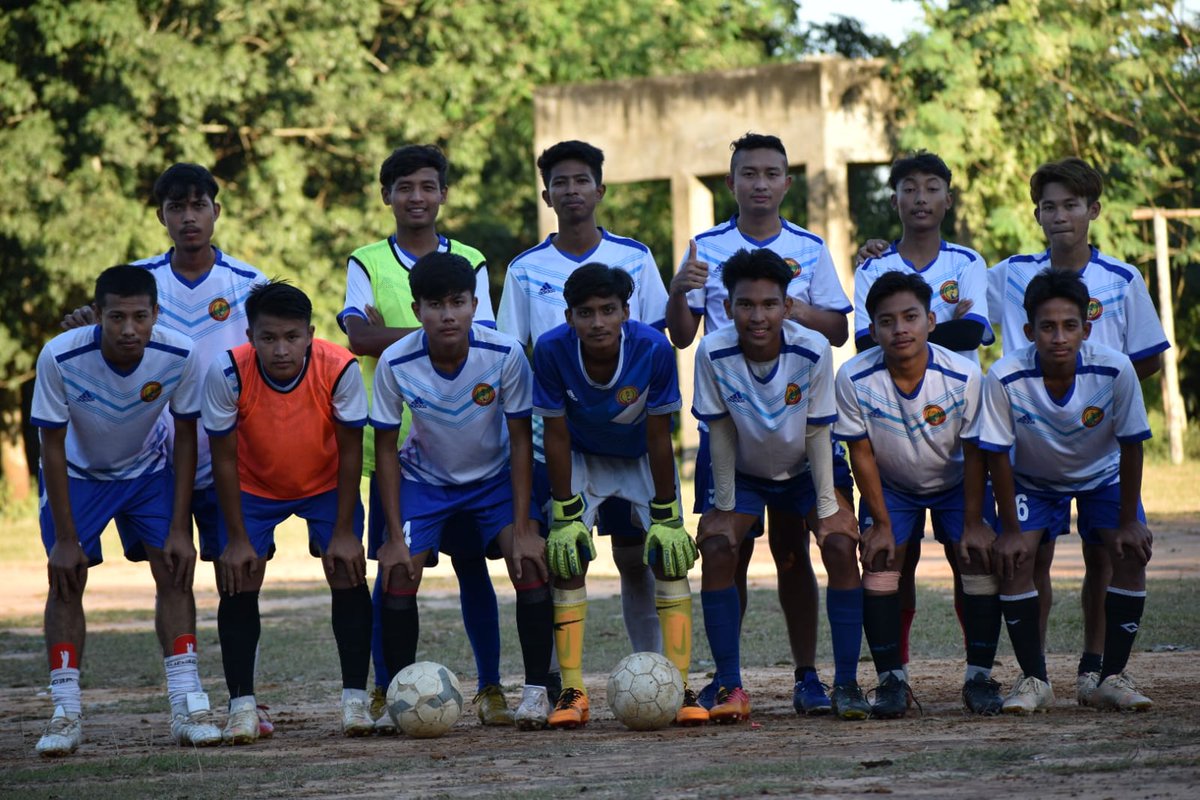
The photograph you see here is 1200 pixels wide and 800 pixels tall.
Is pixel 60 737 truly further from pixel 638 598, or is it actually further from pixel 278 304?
pixel 638 598

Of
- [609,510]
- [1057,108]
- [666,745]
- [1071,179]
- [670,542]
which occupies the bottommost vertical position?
[666,745]

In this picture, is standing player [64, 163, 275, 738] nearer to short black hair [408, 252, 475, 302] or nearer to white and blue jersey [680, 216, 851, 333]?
short black hair [408, 252, 475, 302]

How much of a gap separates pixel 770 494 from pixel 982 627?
978mm

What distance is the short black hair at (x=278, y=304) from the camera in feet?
20.5

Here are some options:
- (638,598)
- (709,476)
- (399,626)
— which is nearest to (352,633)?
(399,626)

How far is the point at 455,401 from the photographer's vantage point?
6375 mm

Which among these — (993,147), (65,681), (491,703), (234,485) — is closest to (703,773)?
(491,703)

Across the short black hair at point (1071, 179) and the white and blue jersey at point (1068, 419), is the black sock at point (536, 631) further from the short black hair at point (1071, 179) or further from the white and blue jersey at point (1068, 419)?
the short black hair at point (1071, 179)

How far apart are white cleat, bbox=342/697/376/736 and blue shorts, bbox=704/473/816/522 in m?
1.61

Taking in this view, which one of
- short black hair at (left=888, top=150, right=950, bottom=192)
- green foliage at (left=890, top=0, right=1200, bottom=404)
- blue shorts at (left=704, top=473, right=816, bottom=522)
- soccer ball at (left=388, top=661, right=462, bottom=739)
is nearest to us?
soccer ball at (left=388, top=661, right=462, bottom=739)

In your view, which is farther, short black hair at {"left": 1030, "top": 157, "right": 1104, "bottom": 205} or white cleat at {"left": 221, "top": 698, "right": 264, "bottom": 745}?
short black hair at {"left": 1030, "top": 157, "right": 1104, "bottom": 205}

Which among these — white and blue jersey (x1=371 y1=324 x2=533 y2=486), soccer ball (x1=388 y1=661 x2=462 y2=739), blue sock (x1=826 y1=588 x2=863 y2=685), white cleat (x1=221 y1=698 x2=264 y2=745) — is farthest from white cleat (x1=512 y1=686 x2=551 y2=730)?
blue sock (x1=826 y1=588 x2=863 y2=685)

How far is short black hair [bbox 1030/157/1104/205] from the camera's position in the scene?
671 cm

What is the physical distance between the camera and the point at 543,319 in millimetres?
6867
